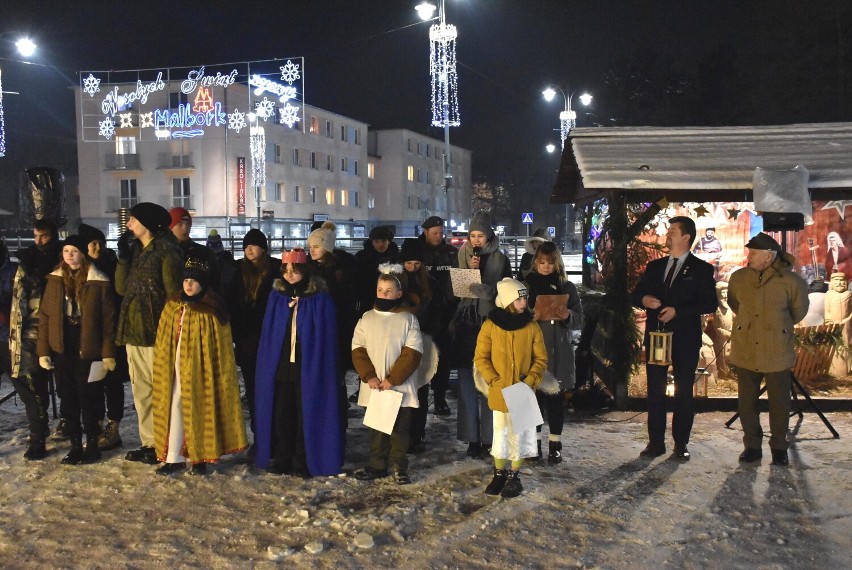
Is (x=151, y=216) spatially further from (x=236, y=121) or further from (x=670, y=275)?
(x=236, y=121)

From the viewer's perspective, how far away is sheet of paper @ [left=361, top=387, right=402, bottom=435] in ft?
18.1

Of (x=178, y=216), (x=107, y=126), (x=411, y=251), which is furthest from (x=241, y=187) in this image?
(x=411, y=251)

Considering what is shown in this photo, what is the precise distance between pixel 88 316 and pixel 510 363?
3.39 m

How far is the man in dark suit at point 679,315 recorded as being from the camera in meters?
6.12

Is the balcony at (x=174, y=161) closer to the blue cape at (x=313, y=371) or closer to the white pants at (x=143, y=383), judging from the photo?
the white pants at (x=143, y=383)

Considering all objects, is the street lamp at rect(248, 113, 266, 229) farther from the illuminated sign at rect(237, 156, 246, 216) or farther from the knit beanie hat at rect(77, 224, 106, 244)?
the knit beanie hat at rect(77, 224, 106, 244)

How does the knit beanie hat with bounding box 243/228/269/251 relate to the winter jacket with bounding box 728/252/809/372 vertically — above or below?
above

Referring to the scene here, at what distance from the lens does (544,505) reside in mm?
5117

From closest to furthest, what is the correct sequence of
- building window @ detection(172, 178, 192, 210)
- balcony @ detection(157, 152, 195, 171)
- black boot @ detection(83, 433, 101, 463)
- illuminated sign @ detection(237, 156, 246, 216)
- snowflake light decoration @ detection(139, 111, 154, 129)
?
black boot @ detection(83, 433, 101, 463)
snowflake light decoration @ detection(139, 111, 154, 129)
illuminated sign @ detection(237, 156, 246, 216)
balcony @ detection(157, 152, 195, 171)
building window @ detection(172, 178, 192, 210)

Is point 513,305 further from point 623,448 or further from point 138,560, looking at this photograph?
point 138,560

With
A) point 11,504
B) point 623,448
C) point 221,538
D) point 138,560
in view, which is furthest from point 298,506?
point 623,448

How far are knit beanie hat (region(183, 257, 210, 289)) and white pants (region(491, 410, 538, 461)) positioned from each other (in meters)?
2.38

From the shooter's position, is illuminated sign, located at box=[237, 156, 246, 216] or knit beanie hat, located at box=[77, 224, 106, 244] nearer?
knit beanie hat, located at box=[77, 224, 106, 244]

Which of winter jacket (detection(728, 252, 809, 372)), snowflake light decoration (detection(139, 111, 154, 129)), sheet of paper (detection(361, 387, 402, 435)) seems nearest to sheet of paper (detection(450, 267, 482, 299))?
sheet of paper (detection(361, 387, 402, 435))
